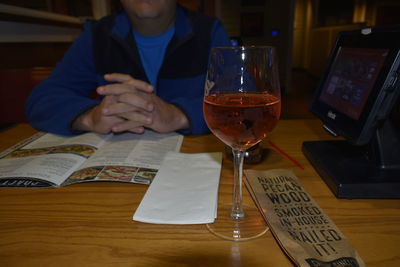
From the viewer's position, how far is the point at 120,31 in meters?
1.32

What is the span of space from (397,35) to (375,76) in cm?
8

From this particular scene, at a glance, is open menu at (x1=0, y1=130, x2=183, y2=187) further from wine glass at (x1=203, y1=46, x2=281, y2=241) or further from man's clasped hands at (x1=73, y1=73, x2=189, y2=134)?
wine glass at (x1=203, y1=46, x2=281, y2=241)

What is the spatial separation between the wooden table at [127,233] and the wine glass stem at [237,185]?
5cm

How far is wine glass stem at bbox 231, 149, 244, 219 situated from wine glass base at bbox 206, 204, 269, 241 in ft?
0.04

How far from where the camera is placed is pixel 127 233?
47 cm

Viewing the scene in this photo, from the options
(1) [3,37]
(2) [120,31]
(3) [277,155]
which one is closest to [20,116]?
(1) [3,37]

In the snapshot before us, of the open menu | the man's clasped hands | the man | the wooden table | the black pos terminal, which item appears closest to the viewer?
the wooden table

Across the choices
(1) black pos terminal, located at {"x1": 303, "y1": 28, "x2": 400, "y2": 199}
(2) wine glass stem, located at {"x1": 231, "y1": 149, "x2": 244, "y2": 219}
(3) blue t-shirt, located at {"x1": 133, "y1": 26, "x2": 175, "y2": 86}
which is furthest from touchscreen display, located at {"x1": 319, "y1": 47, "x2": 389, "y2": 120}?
(3) blue t-shirt, located at {"x1": 133, "y1": 26, "x2": 175, "y2": 86}

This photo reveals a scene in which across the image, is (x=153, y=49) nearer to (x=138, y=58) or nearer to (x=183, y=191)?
(x=138, y=58)

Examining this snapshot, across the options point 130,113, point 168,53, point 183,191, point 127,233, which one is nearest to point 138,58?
point 168,53

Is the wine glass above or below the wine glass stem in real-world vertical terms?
above

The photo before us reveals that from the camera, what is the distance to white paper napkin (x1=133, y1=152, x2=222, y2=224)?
508 millimetres

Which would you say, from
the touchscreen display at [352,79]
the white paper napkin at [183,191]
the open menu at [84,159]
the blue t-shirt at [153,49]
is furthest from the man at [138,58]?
the touchscreen display at [352,79]

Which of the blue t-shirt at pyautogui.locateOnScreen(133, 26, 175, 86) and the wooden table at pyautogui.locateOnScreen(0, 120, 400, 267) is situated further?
the blue t-shirt at pyautogui.locateOnScreen(133, 26, 175, 86)
